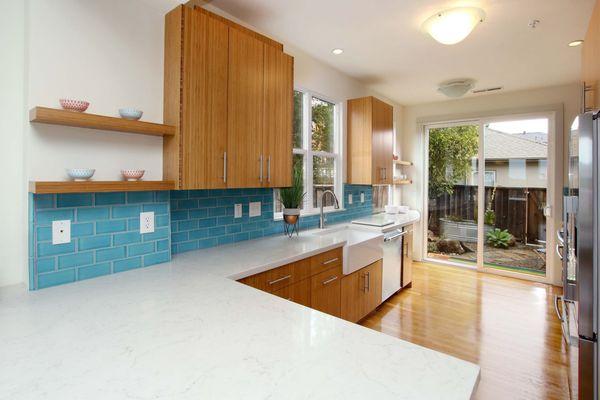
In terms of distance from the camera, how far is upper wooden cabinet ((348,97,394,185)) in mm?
3771

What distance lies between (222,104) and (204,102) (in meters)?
0.13

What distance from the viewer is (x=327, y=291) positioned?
2.42 meters

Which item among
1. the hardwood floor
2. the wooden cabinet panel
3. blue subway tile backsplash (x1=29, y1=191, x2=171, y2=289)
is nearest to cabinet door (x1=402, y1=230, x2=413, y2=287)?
the hardwood floor

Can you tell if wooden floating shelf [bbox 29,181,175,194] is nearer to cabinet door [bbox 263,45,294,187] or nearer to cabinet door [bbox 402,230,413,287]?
cabinet door [bbox 263,45,294,187]

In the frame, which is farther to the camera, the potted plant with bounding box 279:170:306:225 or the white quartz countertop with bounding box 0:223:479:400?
the potted plant with bounding box 279:170:306:225

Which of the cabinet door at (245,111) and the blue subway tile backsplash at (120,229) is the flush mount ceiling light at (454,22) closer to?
the cabinet door at (245,111)

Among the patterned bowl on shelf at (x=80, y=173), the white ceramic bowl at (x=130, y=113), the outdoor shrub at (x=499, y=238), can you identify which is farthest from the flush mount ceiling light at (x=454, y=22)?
the outdoor shrub at (x=499, y=238)

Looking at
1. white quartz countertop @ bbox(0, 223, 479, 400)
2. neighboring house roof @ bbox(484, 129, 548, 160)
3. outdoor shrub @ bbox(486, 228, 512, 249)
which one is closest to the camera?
white quartz countertop @ bbox(0, 223, 479, 400)

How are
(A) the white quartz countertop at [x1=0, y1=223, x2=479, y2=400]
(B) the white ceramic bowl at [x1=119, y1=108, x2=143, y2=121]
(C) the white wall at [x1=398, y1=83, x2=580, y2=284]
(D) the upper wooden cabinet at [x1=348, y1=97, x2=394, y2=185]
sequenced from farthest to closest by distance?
(C) the white wall at [x1=398, y1=83, x2=580, y2=284] < (D) the upper wooden cabinet at [x1=348, y1=97, x2=394, y2=185] < (B) the white ceramic bowl at [x1=119, y1=108, x2=143, y2=121] < (A) the white quartz countertop at [x1=0, y1=223, x2=479, y2=400]

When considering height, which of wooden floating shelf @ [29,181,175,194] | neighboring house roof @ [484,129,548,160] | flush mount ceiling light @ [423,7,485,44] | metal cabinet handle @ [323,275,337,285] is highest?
flush mount ceiling light @ [423,7,485,44]

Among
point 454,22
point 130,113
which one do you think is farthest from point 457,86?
point 130,113

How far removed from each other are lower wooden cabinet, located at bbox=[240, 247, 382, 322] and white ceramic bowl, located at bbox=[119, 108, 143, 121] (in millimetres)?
986

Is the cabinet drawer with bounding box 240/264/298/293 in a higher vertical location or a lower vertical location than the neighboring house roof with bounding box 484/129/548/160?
lower

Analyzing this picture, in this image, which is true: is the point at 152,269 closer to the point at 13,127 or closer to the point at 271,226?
the point at 13,127
